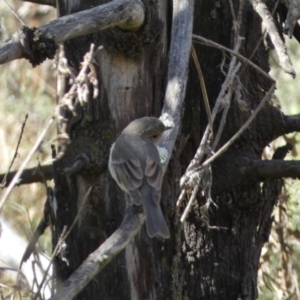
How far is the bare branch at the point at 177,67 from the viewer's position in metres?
3.80

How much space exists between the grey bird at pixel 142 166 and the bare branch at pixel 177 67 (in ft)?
0.21

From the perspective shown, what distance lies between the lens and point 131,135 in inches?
165

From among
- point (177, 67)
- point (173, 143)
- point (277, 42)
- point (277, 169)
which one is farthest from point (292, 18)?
point (277, 169)

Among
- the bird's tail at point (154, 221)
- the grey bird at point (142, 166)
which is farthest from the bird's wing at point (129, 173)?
the bird's tail at point (154, 221)

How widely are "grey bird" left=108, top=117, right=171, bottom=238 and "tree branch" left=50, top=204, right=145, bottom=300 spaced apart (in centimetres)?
35

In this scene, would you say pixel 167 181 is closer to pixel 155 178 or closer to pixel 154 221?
pixel 155 178

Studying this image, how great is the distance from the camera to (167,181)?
432cm

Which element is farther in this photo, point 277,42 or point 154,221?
point 154,221

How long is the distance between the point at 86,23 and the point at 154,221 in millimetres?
926

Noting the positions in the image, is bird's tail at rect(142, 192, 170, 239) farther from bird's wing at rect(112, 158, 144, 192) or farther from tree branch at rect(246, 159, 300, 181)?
tree branch at rect(246, 159, 300, 181)

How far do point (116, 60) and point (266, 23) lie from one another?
2.86 feet

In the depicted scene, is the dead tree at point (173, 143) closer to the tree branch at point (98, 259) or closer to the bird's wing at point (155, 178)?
the tree branch at point (98, 259)

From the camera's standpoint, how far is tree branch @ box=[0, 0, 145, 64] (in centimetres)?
304

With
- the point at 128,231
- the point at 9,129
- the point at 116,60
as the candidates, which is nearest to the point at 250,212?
the point at 116,60
